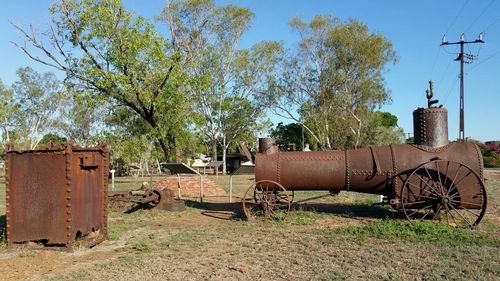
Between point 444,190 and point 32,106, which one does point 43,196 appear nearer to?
point 444,190

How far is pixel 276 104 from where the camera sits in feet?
140

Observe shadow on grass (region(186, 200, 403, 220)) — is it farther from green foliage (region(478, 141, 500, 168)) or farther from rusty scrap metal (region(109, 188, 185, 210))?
green foliage (region(478, 141, 500, 168))

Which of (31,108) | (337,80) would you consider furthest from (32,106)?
(337,80)

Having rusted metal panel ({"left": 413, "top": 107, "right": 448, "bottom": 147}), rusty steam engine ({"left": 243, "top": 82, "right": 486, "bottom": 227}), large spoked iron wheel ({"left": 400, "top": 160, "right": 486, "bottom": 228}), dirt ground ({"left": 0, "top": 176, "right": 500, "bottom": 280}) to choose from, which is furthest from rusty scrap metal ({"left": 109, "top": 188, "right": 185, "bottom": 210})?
rusted metal panel ({"left": 413, "top": 107, "right": 448, "bottom": 147})

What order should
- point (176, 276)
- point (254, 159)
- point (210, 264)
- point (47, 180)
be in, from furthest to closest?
point (254, 159)
point (47, 180)
point (210, 264)
point (176, 276)

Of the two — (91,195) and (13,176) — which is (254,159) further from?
(13,176)

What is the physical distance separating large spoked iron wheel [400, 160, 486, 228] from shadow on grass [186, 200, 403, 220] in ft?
3.12

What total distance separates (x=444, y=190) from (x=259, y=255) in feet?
16.4

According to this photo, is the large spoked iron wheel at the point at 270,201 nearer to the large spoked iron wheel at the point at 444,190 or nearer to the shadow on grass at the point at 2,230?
the large spoked iron wheel at the point at 444,190

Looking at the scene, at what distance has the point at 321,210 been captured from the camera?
1284 cm

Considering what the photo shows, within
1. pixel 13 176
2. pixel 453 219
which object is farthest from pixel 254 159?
pixel 13 176

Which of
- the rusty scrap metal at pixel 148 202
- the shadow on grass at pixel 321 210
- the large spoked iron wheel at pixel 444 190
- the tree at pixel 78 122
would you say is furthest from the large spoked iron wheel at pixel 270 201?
the tree at pixel 78 122

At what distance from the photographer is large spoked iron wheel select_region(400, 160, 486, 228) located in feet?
32.8

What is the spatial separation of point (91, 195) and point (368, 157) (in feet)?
20.6
